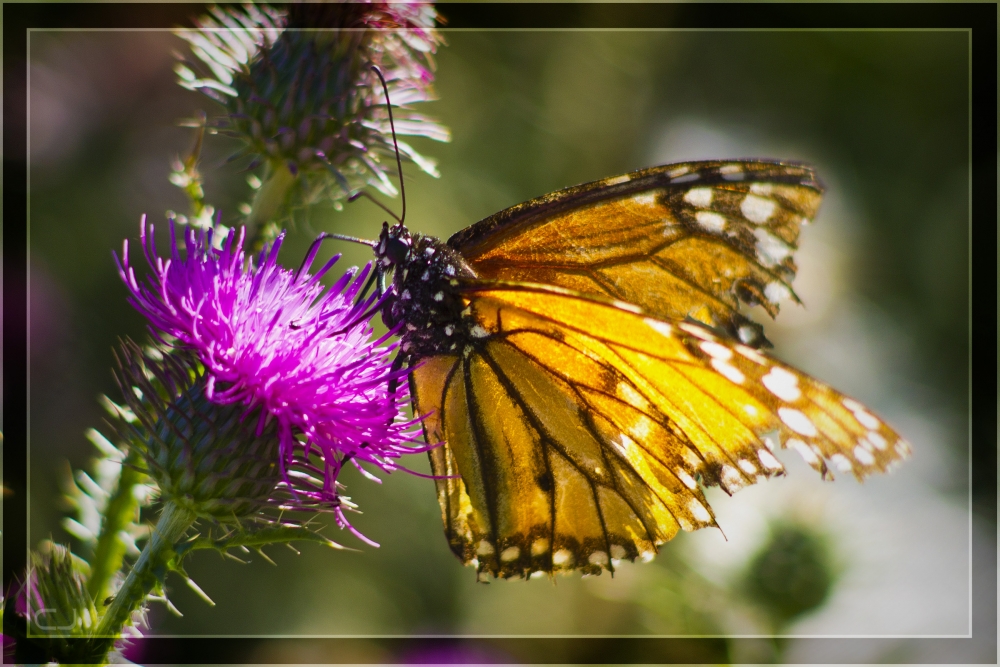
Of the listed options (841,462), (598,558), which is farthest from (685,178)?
(598,558)

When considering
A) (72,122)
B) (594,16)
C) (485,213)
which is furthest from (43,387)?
(594,16)

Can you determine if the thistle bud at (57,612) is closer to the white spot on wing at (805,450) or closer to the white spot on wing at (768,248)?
the white spot on wing at (805,450)

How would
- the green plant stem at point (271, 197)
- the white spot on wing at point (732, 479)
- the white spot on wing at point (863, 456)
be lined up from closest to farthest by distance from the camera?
1. the white spot on wing at point (863, 456)
2. the white spot on wing at point (732, 479)
3. the green plant stem at point (271, 197)

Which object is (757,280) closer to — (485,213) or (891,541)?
(891,541)

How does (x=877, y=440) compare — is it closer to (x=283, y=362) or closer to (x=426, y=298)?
(x=426, y=298)

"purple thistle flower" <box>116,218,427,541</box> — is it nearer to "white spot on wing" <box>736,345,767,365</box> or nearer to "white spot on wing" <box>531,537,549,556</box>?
"white spot on wing" <box>531,537,549,556</box>

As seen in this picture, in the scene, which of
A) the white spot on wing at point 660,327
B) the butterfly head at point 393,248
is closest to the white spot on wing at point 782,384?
the white spot on wing at point 660,327
